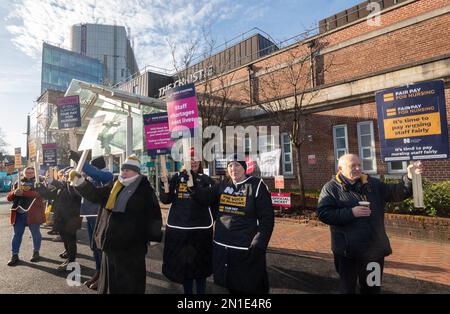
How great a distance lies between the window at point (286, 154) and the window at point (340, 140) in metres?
2.55

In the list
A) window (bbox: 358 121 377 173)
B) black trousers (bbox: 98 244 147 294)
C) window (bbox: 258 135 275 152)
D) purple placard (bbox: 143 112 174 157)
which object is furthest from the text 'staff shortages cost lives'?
window (bbox: 258 135 275 152)

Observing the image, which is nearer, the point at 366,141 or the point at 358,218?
the point at 358,218

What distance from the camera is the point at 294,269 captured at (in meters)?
5.22

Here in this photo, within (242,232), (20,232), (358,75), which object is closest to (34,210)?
(20,232)

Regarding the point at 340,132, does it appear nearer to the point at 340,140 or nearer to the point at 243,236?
the point at 340,140

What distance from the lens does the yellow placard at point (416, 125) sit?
423 centimetres

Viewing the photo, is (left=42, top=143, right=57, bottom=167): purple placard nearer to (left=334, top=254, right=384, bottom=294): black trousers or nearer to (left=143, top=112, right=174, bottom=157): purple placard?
(left=143, top=112, right=174, bottom=157): purple placard

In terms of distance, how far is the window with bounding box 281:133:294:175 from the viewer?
608 inches

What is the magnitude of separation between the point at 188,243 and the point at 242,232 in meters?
0.84

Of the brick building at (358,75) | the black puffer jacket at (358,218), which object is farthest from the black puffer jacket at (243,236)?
the brick building at (358,75)

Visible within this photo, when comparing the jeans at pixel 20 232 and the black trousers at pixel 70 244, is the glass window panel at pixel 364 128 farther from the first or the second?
the jeans at pixel 20 232

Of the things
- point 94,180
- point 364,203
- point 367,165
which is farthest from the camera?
point 367,165

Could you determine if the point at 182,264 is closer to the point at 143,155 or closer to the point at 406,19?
the point at 143,155
